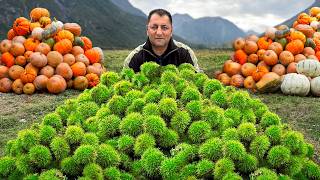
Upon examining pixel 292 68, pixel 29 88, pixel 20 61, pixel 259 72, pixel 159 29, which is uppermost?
pixel 159 29

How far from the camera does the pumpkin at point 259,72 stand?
35.6 feet

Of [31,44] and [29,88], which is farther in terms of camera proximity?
[31,44]

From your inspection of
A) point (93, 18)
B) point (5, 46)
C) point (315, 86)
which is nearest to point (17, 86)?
point (5, 46)

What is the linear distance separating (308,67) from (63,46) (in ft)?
18.5

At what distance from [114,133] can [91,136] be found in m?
0.30

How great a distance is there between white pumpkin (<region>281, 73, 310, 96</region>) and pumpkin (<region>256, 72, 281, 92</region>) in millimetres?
178

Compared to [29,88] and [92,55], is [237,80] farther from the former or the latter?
[29,88]

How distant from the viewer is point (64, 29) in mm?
11305

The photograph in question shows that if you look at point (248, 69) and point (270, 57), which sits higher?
point (270, 57)

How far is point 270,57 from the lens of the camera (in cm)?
1081

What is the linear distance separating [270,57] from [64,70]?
4802mm

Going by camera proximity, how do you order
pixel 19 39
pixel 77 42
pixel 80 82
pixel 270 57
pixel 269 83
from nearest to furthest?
pixel 269 83
pixel 80 82
pixel 19 39
pixel 270 57
pixel 77 42

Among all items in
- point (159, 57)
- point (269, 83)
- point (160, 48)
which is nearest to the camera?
point (160, 48)

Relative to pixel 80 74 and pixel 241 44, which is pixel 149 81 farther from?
pixel 241 44
